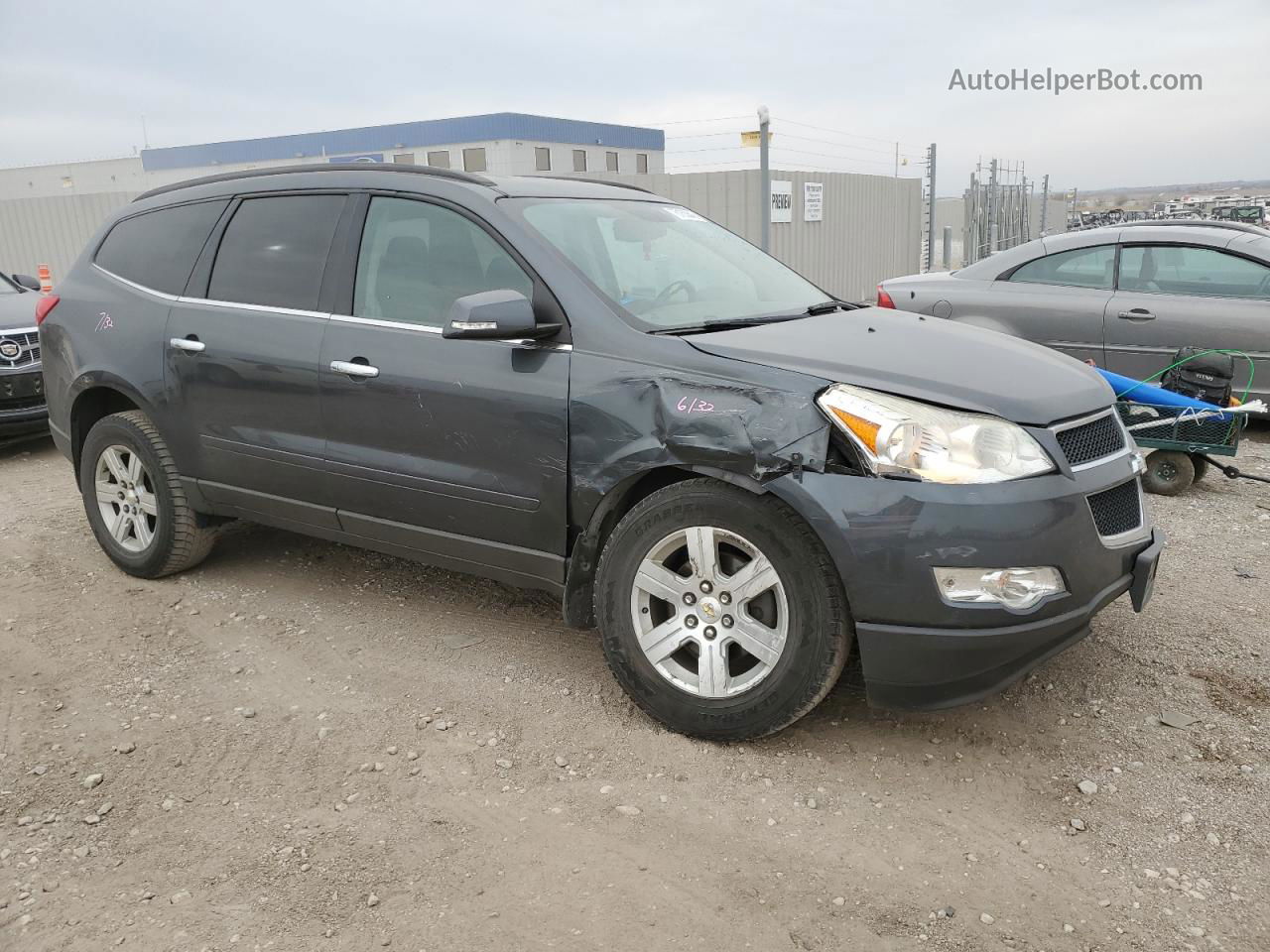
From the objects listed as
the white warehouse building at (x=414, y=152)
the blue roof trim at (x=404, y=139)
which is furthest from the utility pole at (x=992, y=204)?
the blue roof trim at (x=404, y=139)

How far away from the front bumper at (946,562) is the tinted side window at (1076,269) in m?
5.09

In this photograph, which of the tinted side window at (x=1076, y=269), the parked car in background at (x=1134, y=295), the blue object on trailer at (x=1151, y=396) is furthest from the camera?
the tinted side window at (x=1076, y=269)

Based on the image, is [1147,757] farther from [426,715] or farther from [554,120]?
[554,120]

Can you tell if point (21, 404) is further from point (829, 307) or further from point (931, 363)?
point (931, 363)

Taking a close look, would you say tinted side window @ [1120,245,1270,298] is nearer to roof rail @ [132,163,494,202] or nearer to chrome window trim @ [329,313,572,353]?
roof rail @ [132,163,494,202]

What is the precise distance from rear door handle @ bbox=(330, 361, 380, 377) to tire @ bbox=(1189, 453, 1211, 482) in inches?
191

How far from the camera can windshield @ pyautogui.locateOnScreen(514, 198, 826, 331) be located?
3664mm

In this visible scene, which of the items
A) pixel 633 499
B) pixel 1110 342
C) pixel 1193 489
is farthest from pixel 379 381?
pixel 1110 342

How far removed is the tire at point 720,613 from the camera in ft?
9.93

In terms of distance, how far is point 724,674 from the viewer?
3238 millimetres

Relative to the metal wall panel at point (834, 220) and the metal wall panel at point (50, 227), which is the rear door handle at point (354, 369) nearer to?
the metal wall panel at point (834, 220)

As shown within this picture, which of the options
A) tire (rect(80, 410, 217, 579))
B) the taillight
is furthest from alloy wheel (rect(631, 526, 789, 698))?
the taillight

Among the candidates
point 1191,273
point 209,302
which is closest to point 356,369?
point 209,302

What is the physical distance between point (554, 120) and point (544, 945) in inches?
2016
